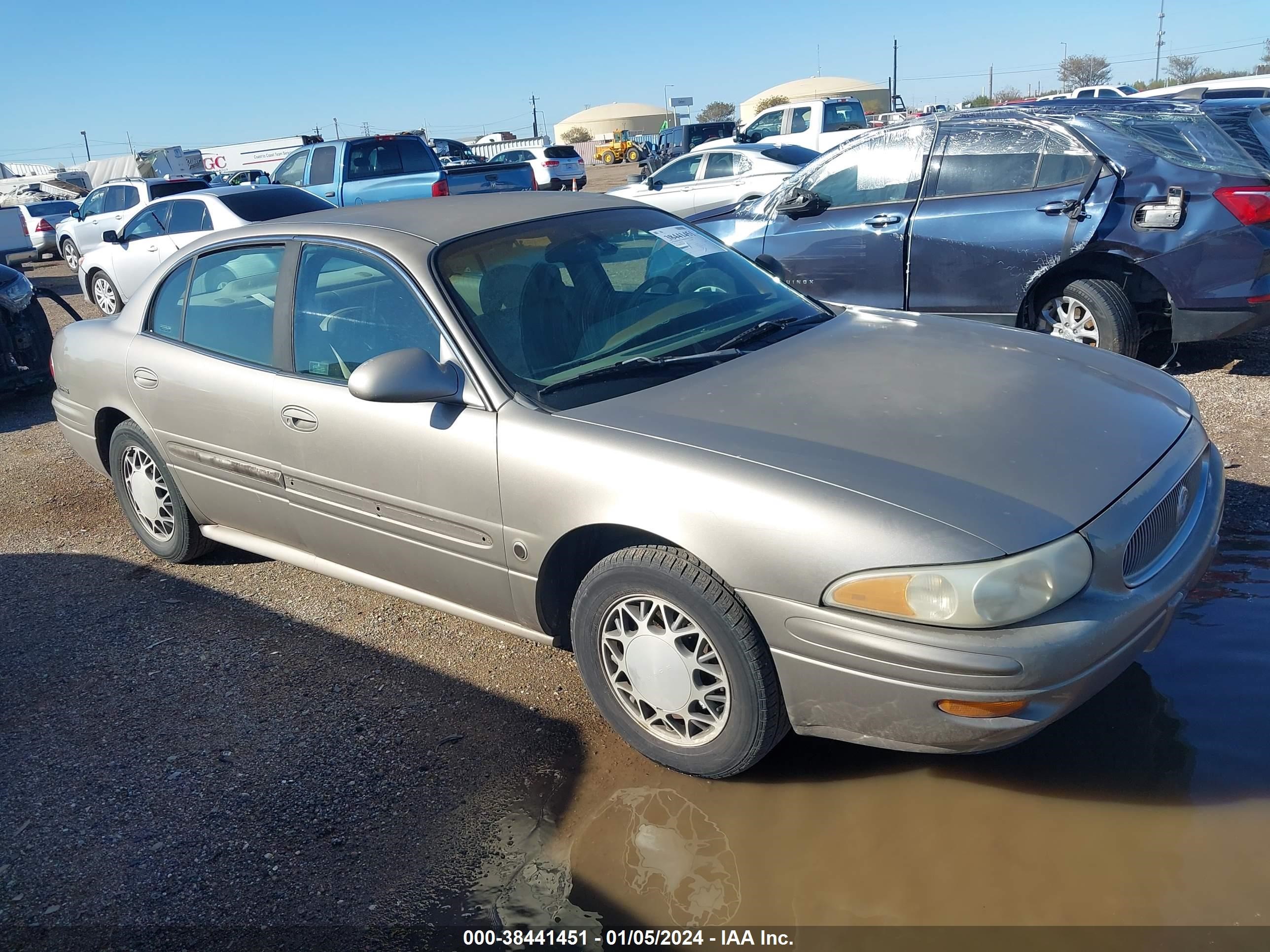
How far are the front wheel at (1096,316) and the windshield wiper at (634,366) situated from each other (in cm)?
329

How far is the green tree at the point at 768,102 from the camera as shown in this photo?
253 ft

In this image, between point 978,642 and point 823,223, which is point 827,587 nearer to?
point 978,642

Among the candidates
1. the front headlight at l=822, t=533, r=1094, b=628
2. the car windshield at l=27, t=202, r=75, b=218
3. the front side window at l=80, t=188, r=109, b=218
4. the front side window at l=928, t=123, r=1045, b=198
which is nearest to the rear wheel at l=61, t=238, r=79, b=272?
the front side window at l=80, t=188, r=109, b=218

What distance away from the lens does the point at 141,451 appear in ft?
15.6

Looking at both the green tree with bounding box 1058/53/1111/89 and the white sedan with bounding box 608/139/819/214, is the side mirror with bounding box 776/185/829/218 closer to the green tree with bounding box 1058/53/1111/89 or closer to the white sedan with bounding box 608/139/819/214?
the white sedan with bounding box 608/139/819/214

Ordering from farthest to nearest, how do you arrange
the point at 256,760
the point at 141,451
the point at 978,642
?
the point at 141,451
the point at 256,760
the point at 978,642

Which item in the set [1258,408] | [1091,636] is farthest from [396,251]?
[1258,408]

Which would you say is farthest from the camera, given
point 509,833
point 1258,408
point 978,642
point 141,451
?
point 1258,408

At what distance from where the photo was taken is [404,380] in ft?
10.4

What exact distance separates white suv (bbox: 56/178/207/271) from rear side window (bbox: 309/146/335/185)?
420cm

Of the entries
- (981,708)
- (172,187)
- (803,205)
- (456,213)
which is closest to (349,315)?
(456,213)

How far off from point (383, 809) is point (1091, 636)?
202 cm

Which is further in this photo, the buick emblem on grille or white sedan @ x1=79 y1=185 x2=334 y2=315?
white sedan @ x1=79 y1=185 x2=334 y2=315

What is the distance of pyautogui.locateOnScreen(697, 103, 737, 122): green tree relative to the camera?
101 metres
